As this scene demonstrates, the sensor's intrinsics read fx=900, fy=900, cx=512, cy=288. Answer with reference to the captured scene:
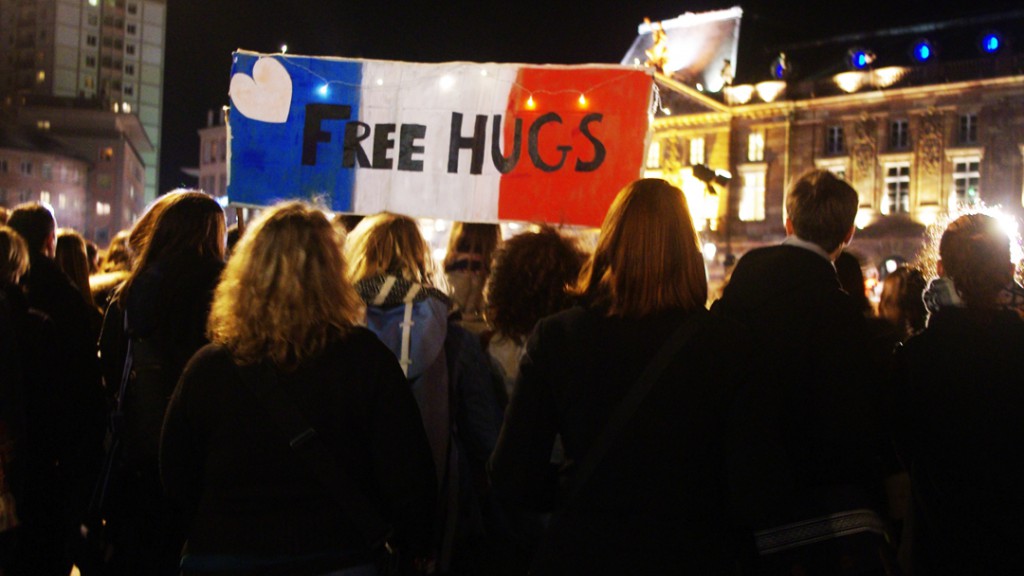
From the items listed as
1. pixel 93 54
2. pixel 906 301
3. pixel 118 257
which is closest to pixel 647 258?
pixel 906 301

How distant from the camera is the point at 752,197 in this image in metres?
40.0

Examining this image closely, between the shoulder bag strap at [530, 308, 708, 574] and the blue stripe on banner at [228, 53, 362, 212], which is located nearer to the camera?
the shoulder bag strap at [530, 308, 708, 574]

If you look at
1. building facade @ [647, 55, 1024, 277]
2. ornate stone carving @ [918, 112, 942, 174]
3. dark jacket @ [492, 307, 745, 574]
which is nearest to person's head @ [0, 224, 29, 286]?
dark jacket @ [492, 307, 745, 574]

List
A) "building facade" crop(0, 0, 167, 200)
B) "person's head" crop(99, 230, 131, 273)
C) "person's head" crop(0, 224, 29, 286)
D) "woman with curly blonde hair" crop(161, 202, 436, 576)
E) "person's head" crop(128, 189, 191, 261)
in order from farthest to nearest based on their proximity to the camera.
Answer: "building facade" crop(0, 0, 167, 200) < "person's head" crop(99, 230, 131, 273) < "person's head" crop(0, 224, 29, 286) < "person's head" crop(128, 189, 191, 261) < "woman with curly blonde hair" crop(161, 202, 436, 576)

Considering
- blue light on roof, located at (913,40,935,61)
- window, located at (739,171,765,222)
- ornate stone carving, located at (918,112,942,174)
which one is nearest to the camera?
ornate stone carving, located at (918,112,942,174)

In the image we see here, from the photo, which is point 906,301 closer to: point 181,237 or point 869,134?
point 181,237

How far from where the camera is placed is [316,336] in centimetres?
257

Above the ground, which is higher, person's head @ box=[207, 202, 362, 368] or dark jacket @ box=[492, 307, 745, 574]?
person's head @ box=[207, 202, 362, 368]

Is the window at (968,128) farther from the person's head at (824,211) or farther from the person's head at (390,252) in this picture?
the person's head at (390,252)

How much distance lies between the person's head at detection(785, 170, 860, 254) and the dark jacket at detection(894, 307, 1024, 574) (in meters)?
0.47

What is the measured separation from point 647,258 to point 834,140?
38939 millimetres

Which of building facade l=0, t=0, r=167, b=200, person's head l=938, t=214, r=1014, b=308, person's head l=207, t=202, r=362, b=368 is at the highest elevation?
building facade l=0, t=0, r=167, b=200

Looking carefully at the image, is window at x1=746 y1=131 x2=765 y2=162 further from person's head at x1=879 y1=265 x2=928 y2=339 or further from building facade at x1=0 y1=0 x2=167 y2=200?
building facade at x1=0 y1=0 x2=167 y2=200

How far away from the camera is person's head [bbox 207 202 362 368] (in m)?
2.56
